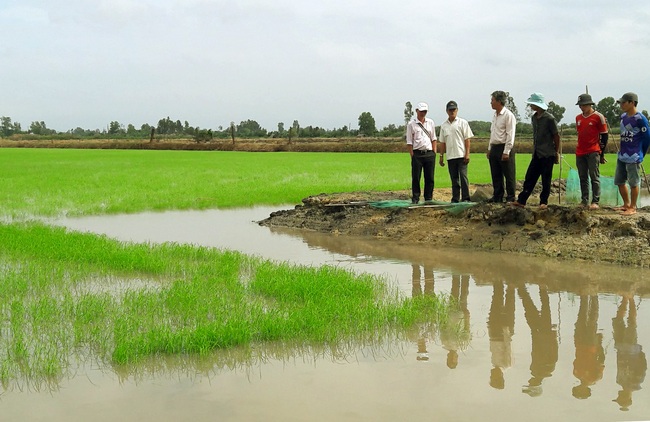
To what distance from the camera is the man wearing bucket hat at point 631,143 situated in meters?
6.91

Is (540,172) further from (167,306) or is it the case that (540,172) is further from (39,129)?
(39,129)

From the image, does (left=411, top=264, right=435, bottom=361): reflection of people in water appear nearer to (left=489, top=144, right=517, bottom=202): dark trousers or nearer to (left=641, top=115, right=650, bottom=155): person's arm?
(left=489, top=144, right=517, bottom=202): dark trousers

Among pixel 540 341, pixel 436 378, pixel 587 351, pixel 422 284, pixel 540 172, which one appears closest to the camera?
pixel 436 378

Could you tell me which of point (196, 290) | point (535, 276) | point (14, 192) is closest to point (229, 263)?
point (196, 290)

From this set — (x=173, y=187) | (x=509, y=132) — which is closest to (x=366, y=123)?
(x=173, y=187)

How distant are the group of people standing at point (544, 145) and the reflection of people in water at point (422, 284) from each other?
1.86 m

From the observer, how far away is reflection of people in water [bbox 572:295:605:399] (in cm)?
346

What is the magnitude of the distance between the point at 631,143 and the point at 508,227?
1656 millimetres

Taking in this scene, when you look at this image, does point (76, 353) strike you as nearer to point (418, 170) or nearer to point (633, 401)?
point (633, 401)

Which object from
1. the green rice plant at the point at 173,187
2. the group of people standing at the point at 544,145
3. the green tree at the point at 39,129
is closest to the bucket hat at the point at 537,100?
the group of people standing at the point at 544,145

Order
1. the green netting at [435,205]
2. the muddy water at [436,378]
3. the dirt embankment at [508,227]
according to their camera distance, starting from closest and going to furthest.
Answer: the muddy water at [436,378], the dirt embankment at [508,227], the green netting at [435,205]

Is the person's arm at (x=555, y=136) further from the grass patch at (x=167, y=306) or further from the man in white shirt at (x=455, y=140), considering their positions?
the grass patch at (x=167, y=306)

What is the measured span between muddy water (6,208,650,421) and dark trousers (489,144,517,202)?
9.07ft

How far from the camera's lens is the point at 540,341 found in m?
4.22
